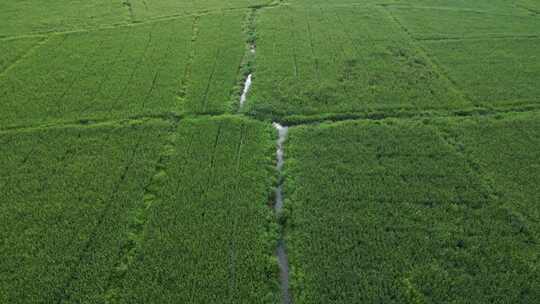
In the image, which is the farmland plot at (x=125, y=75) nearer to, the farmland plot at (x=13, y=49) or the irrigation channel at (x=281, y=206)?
the farmland plot at (x=13, y=49)

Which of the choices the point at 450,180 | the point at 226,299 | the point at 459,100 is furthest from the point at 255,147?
the point at 459,100

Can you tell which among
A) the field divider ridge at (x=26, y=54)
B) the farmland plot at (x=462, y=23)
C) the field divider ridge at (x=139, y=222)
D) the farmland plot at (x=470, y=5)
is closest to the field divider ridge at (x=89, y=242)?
the field divider ridge at (x=139, y=222)

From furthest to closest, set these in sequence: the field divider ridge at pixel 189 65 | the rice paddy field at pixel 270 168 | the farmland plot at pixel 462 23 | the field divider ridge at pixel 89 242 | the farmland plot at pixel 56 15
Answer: the farmland plot at pixel 56 15 < the farmland plot at pixel 462 23 < the field divider ridge at pixel 189 65 < the rice paddy field at pixel 270 168 < the field divider ridge at pixel 89 242

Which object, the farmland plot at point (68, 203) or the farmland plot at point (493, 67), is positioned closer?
the farmland plot at point (68, 203)

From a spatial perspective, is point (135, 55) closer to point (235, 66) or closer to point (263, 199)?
point (235, 66)

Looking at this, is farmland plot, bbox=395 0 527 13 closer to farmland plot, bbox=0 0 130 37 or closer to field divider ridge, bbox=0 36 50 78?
farmland plot, bbox=0 0 130 37
